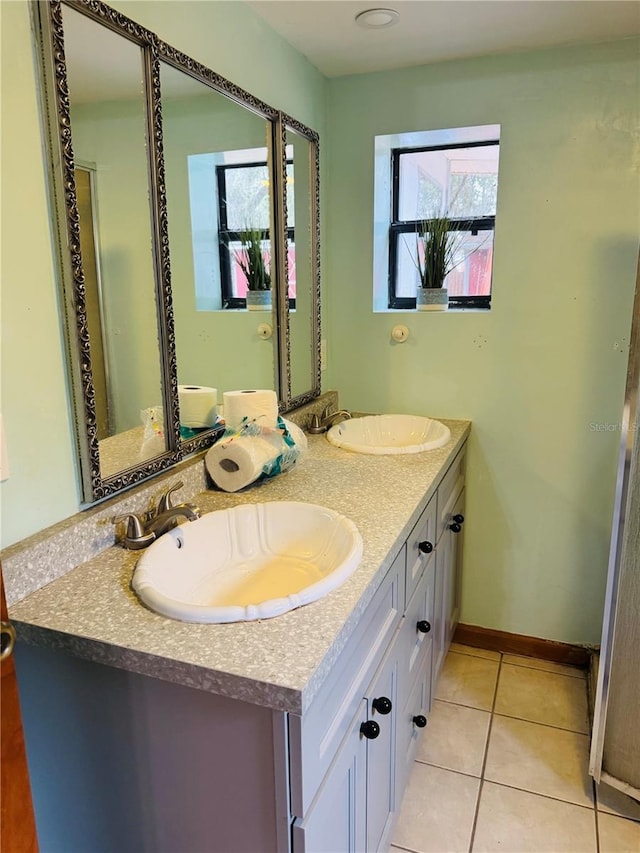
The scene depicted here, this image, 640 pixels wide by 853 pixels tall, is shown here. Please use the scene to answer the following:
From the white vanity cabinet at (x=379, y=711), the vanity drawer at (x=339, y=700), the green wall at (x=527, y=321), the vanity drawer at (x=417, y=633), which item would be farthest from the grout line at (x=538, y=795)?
the vanity drawer at (x=339, y=700)

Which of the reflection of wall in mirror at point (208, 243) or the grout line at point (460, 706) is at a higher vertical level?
the reflection of wall in mirror at point (208, 243)

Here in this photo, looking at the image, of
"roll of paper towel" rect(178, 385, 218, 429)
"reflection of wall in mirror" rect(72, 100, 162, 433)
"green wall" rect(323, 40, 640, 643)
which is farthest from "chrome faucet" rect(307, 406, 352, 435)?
"reflection of wall in mirror" rect(72, 100, 162, 433)

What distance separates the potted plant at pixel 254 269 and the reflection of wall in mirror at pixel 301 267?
20cm

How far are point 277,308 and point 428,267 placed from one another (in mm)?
676

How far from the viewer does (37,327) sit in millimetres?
1075

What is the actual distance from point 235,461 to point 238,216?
72 cm

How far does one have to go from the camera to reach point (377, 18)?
1724mm

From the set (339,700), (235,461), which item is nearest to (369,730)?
(339,700)

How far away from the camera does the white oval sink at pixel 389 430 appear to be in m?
2.20

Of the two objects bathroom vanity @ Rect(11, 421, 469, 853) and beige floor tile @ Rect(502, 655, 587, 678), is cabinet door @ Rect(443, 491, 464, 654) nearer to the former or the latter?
beige floor tile @ Rect(502, 655, 587, 678)

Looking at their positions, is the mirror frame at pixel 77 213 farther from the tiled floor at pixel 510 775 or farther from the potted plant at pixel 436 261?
the tiled floor at pixel 510 775

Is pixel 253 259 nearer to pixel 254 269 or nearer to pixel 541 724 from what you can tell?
pixel 254 269

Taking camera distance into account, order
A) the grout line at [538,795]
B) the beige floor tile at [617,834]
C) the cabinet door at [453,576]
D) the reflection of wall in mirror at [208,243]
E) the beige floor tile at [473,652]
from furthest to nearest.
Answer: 1. the beige floor tile at [473,652]
2. the cabinet door at [453,576]
3. the grout line at [538,795]
4. the beige floor tile at [617,834]
5. the reflection of wall in mirror at [208,243]

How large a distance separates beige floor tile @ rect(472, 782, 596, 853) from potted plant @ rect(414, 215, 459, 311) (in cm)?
164
